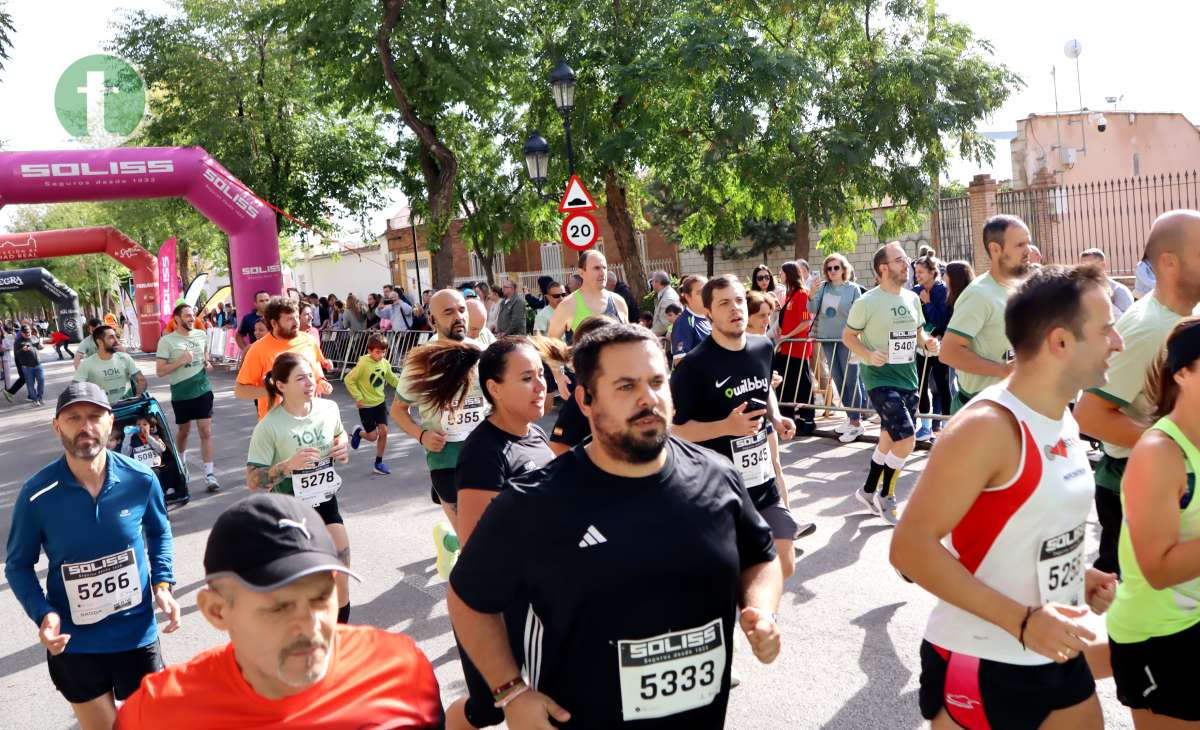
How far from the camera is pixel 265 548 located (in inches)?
82.5

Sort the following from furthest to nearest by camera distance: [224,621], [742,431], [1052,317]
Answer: [742,431]
[1052,317]
[224,621]

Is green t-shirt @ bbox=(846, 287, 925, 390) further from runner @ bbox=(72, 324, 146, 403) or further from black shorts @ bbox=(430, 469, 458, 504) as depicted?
runner @ bbox=(72, 324, 146, 403)

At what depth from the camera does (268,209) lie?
63.4ft

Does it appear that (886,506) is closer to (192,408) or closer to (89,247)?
(192,408)

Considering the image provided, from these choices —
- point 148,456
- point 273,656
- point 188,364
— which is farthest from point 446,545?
point 188,364

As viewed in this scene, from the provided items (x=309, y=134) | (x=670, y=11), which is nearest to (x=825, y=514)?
(x=670, y=11)

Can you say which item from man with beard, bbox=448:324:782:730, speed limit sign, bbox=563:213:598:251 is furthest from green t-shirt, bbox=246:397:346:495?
speed limit sign, bbox=563:213:598:251

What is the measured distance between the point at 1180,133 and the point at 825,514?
99.9 feet

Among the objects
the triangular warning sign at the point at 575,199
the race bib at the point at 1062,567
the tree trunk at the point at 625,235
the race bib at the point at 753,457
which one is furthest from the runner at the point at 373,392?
the tree trunk at the point at 625,235

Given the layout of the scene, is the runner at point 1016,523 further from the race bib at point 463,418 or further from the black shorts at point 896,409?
the black shorts at point 896,409

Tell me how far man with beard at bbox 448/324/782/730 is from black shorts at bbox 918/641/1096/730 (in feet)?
1.75

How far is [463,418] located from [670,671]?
12.3ft

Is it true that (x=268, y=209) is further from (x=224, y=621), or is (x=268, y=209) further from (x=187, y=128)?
(x=224, y=621)

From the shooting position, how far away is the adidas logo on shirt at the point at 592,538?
2.45 m
